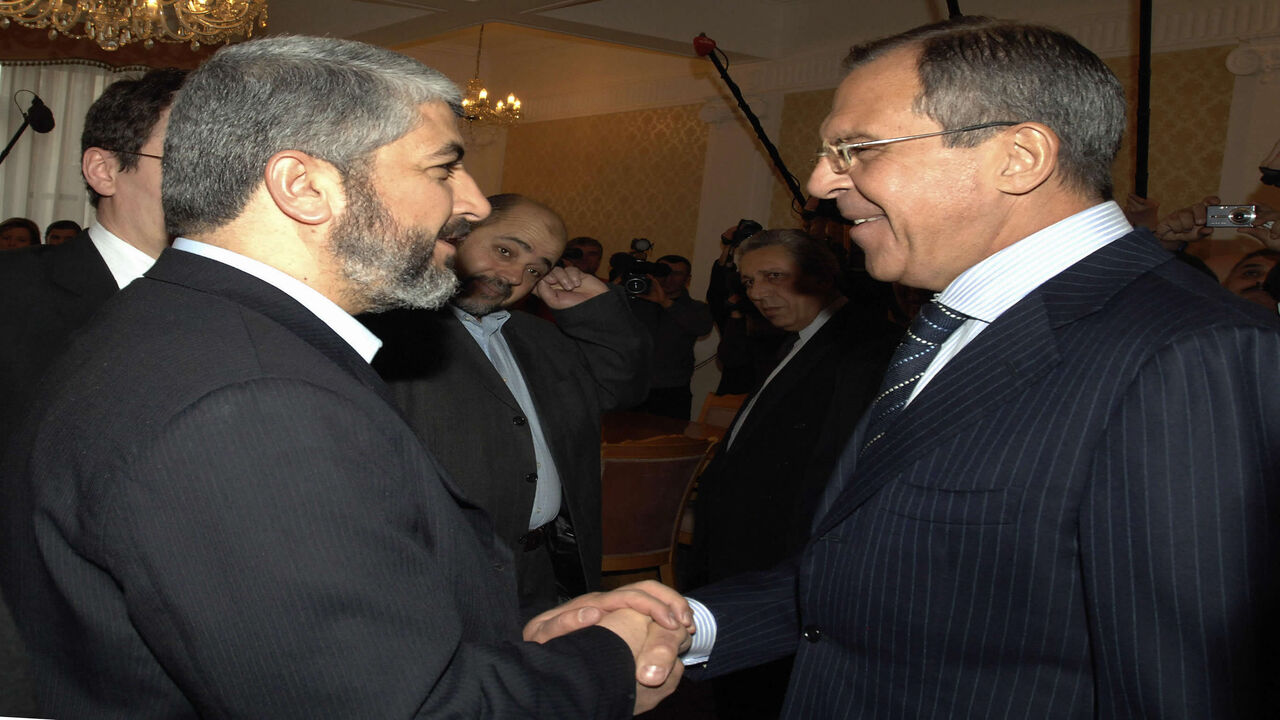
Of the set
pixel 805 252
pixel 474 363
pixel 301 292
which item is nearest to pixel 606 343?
pixel 474 363

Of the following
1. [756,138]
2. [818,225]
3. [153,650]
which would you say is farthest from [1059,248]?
[756,138]

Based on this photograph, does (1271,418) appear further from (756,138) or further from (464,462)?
(756,138)

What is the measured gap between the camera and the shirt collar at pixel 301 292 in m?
1.13

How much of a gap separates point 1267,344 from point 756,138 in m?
7.40

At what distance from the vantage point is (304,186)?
118 cm

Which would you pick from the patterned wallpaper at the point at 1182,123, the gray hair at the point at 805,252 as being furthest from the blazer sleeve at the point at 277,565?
the patterned wallpaper at the point at 1182,123

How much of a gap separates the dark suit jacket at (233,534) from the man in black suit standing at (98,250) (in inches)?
36.1

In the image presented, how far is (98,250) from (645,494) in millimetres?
2142

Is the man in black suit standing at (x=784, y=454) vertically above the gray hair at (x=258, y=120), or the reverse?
the gray hair at (x=258, y=120)

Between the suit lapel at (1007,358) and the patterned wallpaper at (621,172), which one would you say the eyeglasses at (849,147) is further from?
the patterned wallpaper at (621,172)

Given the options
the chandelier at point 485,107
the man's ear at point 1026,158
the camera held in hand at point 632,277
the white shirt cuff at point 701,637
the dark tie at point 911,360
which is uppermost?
the chandelier at point 485,107

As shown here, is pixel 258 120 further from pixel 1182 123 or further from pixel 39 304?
pixel 1182 123

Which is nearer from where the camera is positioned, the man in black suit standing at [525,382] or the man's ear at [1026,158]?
the man's ear at [1026,158]

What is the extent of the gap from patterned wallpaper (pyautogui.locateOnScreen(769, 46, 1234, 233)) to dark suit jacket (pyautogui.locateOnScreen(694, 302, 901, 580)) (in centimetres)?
379
